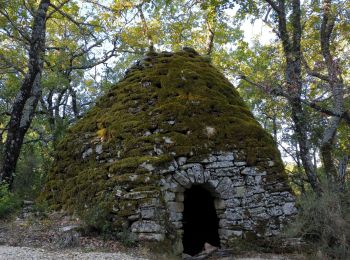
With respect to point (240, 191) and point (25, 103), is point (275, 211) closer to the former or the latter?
point (240, 191)

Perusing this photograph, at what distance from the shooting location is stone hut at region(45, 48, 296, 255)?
6164 mm

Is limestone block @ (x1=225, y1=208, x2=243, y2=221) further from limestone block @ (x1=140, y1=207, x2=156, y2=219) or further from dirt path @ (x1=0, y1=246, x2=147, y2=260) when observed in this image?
dirt path @ (x1=0, y1=246, x2=147, y2=260)

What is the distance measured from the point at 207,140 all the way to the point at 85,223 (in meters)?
2.76

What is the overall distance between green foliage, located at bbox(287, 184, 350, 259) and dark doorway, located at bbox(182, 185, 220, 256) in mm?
1992

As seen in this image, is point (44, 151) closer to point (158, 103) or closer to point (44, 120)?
point (44, 120)

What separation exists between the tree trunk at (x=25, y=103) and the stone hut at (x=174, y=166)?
3.95 ft

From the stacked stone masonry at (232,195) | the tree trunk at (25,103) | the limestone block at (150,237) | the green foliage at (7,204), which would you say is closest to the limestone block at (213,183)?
the stacked stone masonry at (232,195)

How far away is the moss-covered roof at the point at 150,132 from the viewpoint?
6.72 meters

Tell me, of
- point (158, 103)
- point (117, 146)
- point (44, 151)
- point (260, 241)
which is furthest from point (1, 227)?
point (44, 151)

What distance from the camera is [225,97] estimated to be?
805cm

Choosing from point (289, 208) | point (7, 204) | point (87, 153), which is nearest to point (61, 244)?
point (7, 204)

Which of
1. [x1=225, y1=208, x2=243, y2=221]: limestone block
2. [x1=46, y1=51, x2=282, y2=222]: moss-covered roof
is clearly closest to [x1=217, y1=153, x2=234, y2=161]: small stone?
[x1=46, y1=51, x2=282, y2=222]: moss-covered roof

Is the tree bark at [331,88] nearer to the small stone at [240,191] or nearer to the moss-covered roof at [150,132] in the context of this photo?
the moss-covered roof at [150,132]

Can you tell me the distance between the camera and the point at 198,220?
795cm
